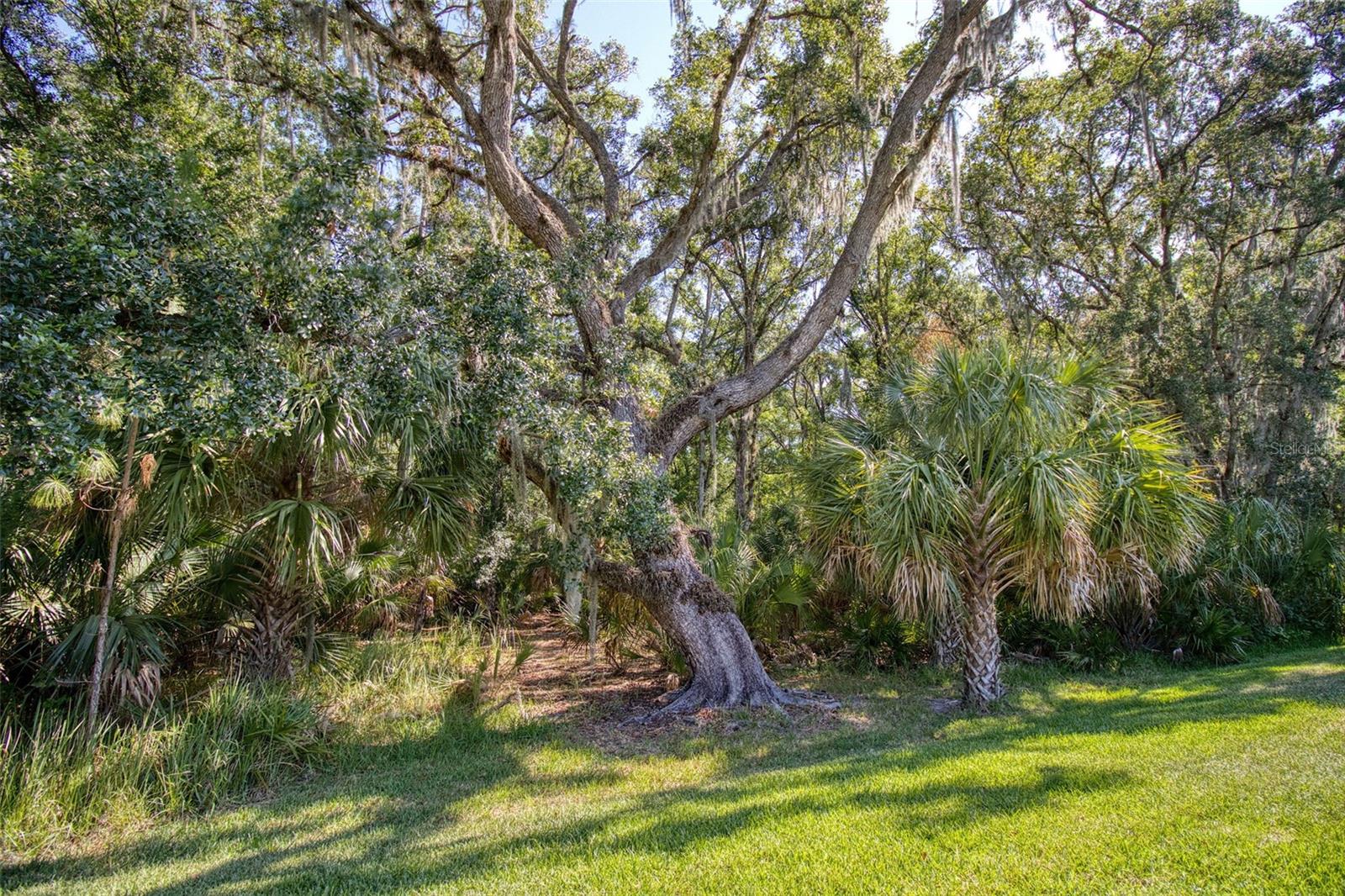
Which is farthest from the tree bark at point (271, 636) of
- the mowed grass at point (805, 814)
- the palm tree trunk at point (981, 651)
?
the palm tree trunk at point (981, 651)

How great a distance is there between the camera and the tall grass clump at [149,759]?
4.29m

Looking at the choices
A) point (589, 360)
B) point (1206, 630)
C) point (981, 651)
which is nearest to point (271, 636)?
point (589, 360)

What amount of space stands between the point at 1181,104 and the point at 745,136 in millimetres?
9023

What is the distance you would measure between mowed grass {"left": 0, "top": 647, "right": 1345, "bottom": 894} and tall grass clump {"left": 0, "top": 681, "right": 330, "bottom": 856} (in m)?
0.27

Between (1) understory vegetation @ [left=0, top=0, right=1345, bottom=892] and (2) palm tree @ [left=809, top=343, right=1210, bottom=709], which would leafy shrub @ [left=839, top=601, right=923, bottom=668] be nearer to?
(1) understory vegetation @ [left=0, top=0, right=1345, bottom=892]

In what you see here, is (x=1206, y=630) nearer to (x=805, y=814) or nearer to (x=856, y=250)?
(x=856, y=250)

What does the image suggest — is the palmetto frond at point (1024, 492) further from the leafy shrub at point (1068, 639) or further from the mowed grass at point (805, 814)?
the leafy shrub at point (1068, 639)

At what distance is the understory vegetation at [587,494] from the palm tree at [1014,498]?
5 centimetres

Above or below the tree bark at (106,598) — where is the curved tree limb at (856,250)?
above

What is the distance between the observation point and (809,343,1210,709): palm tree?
6.52 metres

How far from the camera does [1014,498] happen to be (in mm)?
6539

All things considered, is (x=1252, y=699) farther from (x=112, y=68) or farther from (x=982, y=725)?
(x=112, y=68)

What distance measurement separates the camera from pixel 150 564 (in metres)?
6.25

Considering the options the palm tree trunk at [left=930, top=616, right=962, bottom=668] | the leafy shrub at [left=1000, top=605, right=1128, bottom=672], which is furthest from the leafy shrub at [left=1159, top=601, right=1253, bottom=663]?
the palm tree trunk at [left=930, top=616, right=962, bottom=668]
